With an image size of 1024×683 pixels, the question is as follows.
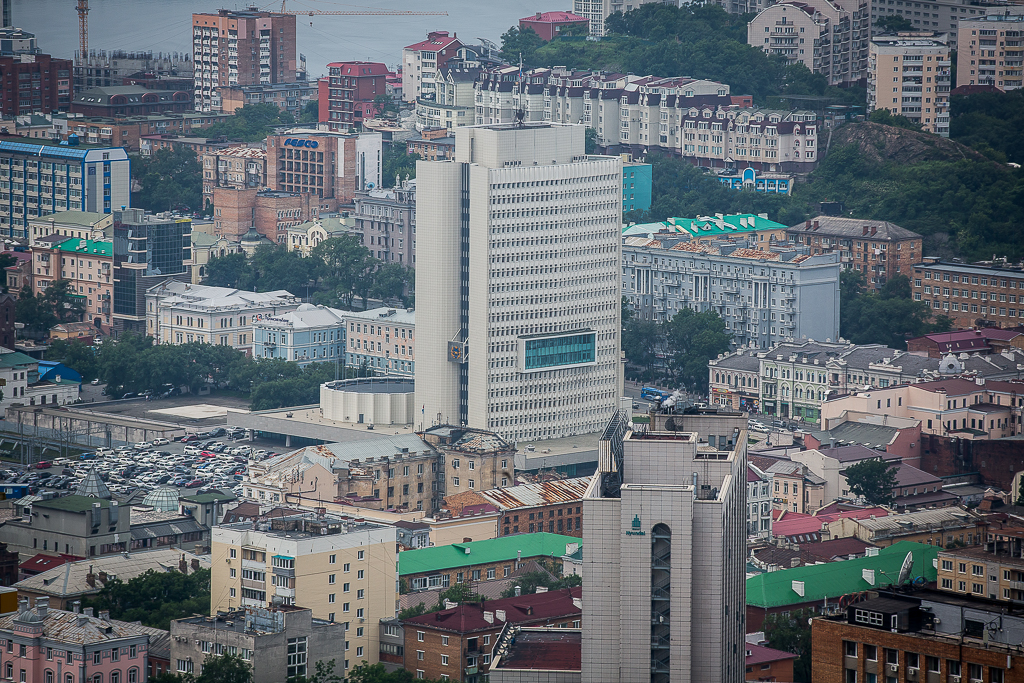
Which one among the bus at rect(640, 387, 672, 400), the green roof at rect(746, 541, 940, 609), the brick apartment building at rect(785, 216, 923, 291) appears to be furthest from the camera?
the brick apartment building at rect(785, 216, 923, 291)

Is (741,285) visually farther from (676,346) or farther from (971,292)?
(971,292)

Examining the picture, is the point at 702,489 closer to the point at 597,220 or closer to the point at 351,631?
the point at 351,631

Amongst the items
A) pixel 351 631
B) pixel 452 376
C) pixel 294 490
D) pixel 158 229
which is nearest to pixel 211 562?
pixel 351 631

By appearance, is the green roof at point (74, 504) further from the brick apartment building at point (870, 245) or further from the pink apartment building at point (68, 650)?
the brick apartment building at point (870, 245)

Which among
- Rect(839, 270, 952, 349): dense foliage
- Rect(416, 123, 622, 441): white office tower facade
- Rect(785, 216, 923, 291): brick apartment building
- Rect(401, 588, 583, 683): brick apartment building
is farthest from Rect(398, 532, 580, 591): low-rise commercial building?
Rect(785, 216, 923, 291): brick apartment building

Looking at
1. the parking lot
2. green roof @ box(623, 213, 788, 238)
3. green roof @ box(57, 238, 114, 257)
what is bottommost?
the parking lot

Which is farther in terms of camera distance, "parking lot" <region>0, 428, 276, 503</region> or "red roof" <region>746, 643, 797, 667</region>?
"parking lot" <region>0, 428, 276, 503</region>

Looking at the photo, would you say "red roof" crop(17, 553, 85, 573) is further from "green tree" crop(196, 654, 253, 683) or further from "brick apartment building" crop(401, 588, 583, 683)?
"green tree" crop(196, 654, 253, 683)

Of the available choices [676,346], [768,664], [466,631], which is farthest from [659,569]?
[676,346]
